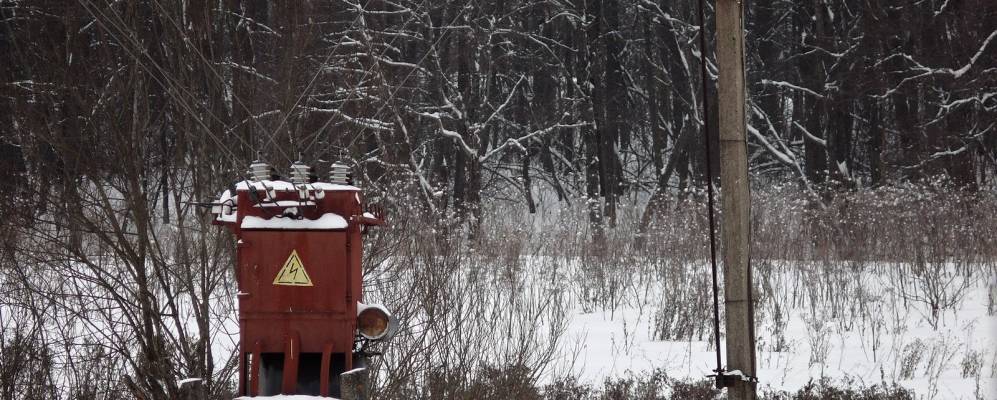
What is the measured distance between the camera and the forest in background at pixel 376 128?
551 cm

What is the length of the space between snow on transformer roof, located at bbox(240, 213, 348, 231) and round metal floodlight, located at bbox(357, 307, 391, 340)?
396mm

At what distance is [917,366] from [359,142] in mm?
5282

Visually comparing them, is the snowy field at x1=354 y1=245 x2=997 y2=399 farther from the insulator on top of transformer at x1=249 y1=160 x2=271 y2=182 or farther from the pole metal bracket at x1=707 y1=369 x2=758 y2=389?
the insulator on top of transformer at x1=249 y1=160 x2=271 y2=182

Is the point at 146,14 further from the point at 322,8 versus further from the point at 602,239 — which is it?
the point at 602,239

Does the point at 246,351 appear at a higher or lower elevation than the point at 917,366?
higher

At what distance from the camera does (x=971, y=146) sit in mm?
19938

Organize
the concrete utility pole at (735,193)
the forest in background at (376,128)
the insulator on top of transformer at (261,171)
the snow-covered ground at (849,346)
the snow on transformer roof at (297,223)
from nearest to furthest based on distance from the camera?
the snow on transformer roof at (297,223) → the insulator on top of transformer at (261,171) → the concrete utility pole at (735,193) → the forest in background at (376,128) → the snow-covered ground at (849,346)

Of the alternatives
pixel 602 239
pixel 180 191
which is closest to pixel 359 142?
pixel 180 191

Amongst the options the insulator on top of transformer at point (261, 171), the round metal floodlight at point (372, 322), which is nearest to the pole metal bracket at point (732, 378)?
the round metal floodlight at point (372, 322)

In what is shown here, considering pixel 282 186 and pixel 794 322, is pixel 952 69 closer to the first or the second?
pixel 794 322

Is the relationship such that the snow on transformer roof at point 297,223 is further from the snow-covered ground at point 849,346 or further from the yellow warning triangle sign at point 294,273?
the snow-covered ground at point 849,346

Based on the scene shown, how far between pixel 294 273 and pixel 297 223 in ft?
0.60

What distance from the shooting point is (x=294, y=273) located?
3.64 m

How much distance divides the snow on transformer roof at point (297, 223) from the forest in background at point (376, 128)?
0.38 meters
